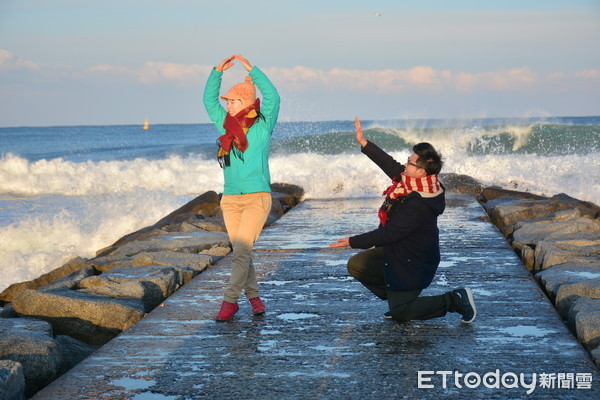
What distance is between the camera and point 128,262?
7500 mm

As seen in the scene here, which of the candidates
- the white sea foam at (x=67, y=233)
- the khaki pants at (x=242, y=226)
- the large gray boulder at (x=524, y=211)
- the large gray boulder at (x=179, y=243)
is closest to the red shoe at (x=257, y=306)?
the khaki pants at (x=242, y=226)

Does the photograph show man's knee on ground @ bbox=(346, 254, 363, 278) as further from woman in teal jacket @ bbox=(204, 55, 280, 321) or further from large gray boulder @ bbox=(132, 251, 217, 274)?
large gray boulder @ bbox=(132, 251, 217, 274)

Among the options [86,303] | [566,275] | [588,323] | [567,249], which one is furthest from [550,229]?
[86,303]

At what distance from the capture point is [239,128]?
4.98 m

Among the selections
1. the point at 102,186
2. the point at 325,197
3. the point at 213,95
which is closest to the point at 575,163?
the point at 325,197

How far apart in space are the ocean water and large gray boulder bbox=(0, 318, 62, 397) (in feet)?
20.9

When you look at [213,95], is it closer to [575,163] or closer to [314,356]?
[314,356]

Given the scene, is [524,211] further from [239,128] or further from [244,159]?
[239,128]

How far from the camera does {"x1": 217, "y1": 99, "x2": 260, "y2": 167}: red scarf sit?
4.99 m

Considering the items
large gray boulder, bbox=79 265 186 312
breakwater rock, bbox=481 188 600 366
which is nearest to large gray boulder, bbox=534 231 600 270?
breakwater rock, bbox=481 188 600 366

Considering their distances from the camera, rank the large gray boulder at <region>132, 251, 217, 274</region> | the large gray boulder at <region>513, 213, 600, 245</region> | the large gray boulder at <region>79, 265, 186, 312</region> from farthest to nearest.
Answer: the large gray boulder at <region>513, 213, 600, 245</region> < the large gray boulder at <region>132, 251, 217, 274</region> < the large gray boulder at <region>79, 265, 186, 312</region>

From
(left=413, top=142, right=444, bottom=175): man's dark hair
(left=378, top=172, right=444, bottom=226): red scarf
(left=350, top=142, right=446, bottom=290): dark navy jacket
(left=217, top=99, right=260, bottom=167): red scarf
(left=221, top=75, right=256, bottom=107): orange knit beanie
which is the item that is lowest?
(left=350, top=142, right=446, bottom=290): dark navy jacket

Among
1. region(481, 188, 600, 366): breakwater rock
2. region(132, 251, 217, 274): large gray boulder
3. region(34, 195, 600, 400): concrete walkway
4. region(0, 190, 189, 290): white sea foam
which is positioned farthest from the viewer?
region(0, 190, 189, 290): white sea foam

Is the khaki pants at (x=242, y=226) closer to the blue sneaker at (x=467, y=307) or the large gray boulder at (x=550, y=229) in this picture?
the blue sneaker at (x=467, y=307)
